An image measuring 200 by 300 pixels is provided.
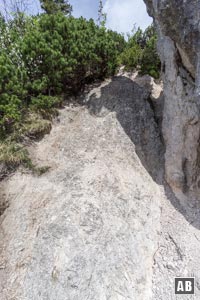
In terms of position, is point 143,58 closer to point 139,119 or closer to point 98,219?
point 139,119

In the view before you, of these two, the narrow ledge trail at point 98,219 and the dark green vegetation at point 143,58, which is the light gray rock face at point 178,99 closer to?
the narrow ledge trail at point 98,219

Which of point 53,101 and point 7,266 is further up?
point 53,101

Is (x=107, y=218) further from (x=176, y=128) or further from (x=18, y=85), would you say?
(x=18, y=85)

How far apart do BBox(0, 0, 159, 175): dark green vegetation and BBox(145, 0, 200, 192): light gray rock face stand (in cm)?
167

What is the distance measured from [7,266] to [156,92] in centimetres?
514

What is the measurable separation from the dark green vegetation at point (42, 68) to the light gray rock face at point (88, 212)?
16.8 inches

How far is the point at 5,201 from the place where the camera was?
5.45 metres

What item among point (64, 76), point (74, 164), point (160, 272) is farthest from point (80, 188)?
point (64, 76)

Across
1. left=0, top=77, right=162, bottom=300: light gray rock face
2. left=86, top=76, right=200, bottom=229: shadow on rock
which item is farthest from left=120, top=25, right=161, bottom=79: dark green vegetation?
left=0, top=77, right=162, bottom=300: light gray rock face

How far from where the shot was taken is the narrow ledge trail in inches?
172
